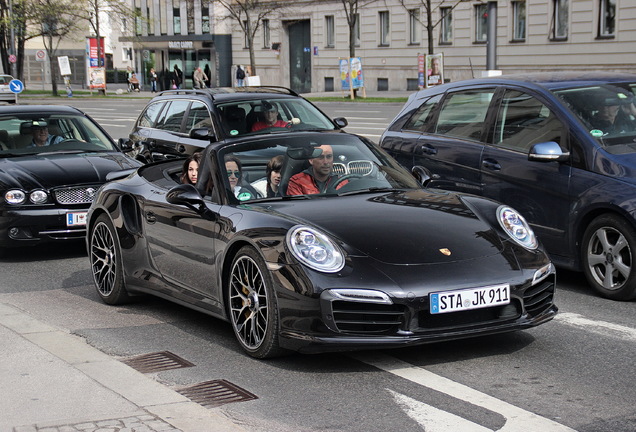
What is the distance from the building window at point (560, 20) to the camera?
46.8 metres

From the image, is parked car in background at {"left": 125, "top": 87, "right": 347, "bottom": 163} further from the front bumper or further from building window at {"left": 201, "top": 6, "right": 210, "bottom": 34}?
building window at {"left": 201, "top": 6, "right": 210, "bottom": 34}

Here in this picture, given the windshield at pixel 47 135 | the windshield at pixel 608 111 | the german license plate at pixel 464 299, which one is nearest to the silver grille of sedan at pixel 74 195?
the windshield at pixel 47 135

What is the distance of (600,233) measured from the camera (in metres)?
7.82

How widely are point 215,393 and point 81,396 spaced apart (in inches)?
28.6

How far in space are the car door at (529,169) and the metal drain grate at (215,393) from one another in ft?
11.4

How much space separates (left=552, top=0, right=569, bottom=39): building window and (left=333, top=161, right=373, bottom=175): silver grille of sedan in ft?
136

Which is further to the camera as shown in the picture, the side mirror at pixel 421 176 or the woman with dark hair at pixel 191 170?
the woman with dark hair at pixel 191 170

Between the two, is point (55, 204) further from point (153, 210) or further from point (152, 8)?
point (152, 8)

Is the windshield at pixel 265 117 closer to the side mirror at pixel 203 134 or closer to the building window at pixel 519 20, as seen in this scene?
the side mirror at pixel 203 134

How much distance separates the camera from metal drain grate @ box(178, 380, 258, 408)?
538 centimetres

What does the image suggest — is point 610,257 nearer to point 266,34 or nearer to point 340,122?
point 340,122

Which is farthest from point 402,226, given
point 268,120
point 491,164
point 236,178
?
point 268,120

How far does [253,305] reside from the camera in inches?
241

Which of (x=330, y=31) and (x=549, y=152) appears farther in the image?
(x=330, y=31)
